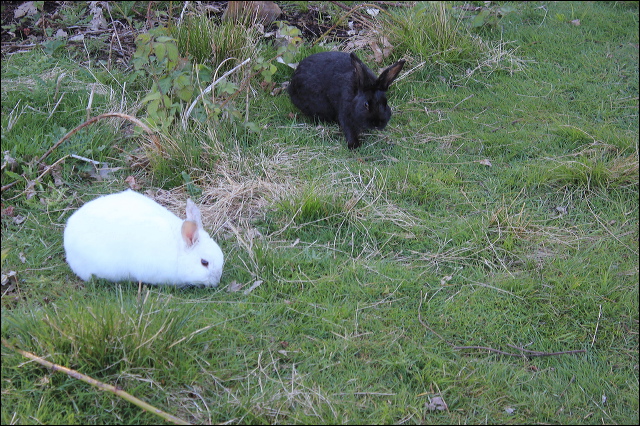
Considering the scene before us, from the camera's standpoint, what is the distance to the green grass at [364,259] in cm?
279

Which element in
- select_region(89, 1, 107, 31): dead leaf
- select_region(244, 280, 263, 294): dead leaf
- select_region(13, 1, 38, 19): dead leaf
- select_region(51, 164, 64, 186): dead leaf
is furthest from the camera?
select_region(13, 1, 38, 19): dead leaf

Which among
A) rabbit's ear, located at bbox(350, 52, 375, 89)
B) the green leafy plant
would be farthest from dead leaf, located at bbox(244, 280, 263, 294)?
rabbit's ear, located at bbox(350, 52, 375, 89)

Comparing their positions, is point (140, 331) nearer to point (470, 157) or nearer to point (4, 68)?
point (470, 157)

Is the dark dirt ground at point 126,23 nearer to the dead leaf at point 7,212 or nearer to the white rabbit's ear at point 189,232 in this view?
the dead leaf at point 7,212

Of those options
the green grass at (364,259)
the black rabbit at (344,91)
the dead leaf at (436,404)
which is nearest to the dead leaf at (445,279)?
the green grass at (364,259)

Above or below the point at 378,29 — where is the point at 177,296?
below

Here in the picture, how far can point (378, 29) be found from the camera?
597 centimetres

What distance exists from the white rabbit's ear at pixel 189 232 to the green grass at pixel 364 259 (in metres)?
0.29

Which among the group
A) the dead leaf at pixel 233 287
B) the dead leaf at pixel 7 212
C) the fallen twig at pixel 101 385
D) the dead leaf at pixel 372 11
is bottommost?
the dead leaf at pixel 233 287

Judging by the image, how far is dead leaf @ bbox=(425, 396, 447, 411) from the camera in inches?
112

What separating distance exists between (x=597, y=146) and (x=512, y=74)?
1371mm

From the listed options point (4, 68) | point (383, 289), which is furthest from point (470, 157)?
point (4, 68)

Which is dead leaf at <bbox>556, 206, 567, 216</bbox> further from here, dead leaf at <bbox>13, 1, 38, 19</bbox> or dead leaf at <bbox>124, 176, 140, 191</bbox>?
dead leaf at <bbox>13, 1, 38, 19</bbox>

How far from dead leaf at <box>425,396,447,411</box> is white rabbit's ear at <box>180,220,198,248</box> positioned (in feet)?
4.97
